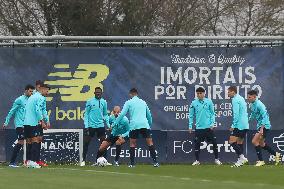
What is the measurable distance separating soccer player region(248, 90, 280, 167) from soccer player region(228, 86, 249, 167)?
257mm

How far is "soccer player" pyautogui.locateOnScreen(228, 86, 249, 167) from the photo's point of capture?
26.6 metres

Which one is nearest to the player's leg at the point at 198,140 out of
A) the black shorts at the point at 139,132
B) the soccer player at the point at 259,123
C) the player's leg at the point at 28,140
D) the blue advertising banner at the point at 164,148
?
the blue advertising banner at the point at 164,148

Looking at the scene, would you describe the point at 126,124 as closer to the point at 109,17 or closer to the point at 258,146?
the point at 258,146

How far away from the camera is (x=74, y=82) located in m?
28.6

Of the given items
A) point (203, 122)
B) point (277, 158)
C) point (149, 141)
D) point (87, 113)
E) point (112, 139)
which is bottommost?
point (277, 158)

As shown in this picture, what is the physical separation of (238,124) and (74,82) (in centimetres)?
480

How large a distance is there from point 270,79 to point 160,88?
121 inches

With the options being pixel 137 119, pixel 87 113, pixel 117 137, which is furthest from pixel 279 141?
pixel 87 113

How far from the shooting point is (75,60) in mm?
28719

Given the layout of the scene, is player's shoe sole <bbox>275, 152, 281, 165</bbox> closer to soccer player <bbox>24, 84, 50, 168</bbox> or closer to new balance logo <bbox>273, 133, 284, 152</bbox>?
new balance logo <bbox>273, 133, 284, 152</bbox>

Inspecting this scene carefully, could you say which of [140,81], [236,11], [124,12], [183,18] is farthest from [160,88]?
[236,11]

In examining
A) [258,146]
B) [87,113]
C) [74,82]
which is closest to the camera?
[258,146]

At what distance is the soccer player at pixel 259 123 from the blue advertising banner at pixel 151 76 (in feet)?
5.33

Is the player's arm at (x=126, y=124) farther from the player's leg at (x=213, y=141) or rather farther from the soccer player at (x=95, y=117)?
the player's leg at (x=213, y=141)
